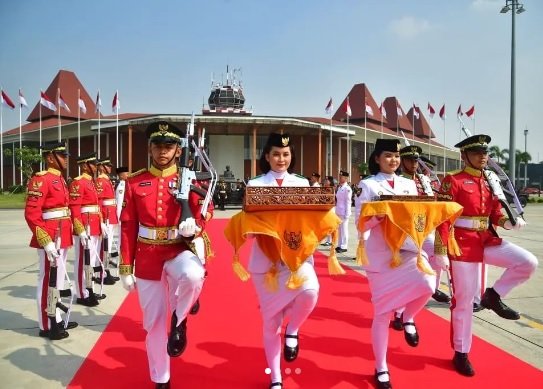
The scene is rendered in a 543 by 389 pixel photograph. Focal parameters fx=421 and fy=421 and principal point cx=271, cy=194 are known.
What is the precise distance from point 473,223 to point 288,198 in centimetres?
200

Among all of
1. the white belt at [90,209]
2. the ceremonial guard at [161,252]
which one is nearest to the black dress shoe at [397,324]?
the ceremonial guard at [161,252]

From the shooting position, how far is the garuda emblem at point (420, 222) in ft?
10.8

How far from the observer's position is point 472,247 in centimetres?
381

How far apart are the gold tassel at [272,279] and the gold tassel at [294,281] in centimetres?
12

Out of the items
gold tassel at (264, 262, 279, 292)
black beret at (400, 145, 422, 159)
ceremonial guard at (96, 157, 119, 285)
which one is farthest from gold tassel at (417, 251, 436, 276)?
ceremonial guard at (96, 157, 119, 285)

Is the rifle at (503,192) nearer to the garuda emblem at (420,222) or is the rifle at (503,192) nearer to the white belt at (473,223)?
the white belt at (473,223)

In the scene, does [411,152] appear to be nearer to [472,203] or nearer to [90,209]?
[472,203]

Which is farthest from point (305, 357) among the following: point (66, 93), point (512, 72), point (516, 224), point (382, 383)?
point (66, 93)

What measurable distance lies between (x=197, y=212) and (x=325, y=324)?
229 centimetres

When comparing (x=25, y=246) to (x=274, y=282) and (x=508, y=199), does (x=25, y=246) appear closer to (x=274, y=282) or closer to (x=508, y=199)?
(x=274, y=282)

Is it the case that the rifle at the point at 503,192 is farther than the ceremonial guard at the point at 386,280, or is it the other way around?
the rifle at the point at 503,192

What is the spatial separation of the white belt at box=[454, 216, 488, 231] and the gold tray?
5.28ft

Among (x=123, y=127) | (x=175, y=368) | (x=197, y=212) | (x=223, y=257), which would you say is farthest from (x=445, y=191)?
(x=123, y=127)

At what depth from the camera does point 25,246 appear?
36.1 ft
